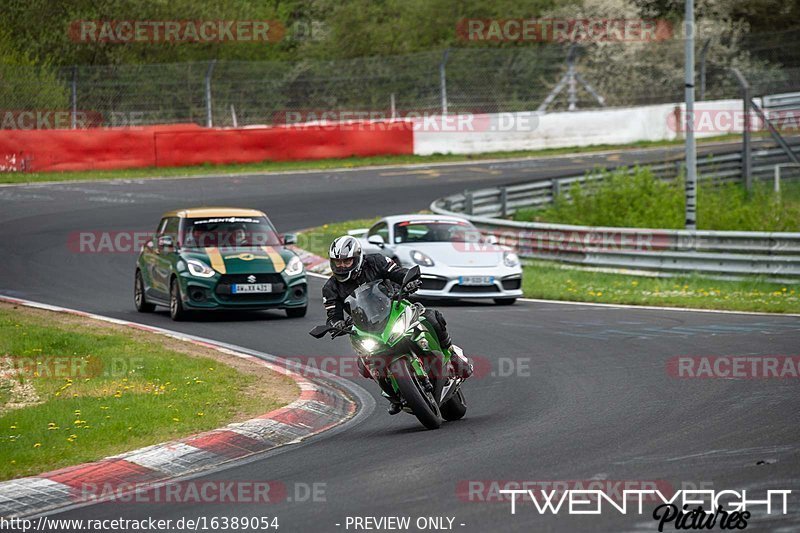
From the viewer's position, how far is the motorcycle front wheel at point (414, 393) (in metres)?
Result: 9.02

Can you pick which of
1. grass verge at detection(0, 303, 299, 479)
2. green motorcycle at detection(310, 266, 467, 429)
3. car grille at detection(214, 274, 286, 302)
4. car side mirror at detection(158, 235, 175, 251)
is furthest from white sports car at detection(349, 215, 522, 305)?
green motorcycle at detection(310, 266, 467, 429)

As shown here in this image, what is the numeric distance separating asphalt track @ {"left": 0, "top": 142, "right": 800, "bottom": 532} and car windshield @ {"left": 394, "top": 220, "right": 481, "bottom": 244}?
1.48m

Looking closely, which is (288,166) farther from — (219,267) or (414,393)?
(414,393)

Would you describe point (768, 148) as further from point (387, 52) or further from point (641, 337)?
point (387, 52)

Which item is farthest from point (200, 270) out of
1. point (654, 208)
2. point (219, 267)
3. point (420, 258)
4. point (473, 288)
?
point (654, 208)

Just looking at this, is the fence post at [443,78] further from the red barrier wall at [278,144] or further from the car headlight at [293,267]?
the car headlight at [293,267]

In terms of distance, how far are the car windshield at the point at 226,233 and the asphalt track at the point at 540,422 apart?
107 centimetres

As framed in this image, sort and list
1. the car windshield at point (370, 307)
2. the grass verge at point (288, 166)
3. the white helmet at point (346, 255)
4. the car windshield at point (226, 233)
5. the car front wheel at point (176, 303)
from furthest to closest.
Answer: the grass verge at point (288, 166), the car windshield at point (226, 233), the car front wheel at point (176, 303), the white helmet at point (346, 255), the car windshield at point (370, 307)

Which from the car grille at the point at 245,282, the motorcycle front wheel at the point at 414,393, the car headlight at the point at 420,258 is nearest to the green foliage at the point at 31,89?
the car headlight at the point at 420,258

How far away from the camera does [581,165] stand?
3634cm

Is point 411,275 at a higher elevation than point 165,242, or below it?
higher

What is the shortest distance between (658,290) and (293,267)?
239 inches

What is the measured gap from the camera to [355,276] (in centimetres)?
949

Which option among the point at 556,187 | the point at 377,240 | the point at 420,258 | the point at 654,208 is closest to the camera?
the point at 420,258
